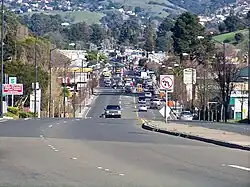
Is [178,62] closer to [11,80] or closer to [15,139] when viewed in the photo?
[11,80]

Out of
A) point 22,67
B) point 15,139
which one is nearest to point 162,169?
point 15,139

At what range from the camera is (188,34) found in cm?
12181

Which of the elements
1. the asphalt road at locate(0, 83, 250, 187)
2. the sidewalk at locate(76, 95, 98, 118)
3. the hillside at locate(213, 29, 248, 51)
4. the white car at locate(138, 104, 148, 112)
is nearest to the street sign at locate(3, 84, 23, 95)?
the hillside at locate(213, 29, 248, 51)

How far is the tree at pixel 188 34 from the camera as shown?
395ft

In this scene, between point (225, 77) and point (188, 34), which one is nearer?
point (225, 77)

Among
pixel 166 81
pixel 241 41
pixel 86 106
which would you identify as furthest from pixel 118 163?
pixel 86 106

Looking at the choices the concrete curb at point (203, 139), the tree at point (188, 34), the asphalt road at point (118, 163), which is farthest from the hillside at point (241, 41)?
the asphalt road at point (118, 163)

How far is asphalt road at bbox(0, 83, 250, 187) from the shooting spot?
53.0 ft

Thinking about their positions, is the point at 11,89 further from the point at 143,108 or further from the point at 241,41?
the point at 143,108

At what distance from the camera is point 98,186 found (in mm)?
15055

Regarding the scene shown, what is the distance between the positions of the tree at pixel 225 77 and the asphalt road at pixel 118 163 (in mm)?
51589

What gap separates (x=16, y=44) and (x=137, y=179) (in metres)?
77.1

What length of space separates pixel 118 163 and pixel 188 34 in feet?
337

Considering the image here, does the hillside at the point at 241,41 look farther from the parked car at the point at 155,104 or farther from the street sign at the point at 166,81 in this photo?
the parked car at the point at 155,104
